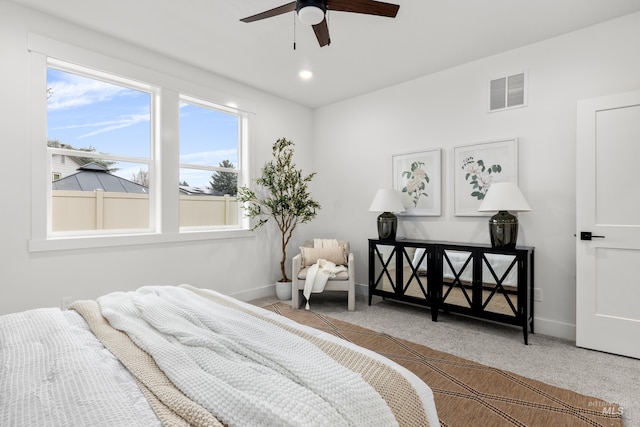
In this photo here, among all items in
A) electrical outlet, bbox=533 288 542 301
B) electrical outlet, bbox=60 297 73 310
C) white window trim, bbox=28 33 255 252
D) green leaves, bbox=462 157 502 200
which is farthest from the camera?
green leaves, bbox=462 157 502 200

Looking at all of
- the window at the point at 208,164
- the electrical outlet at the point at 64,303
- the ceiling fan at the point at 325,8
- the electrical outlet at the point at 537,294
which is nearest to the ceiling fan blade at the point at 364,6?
the ceiling fan at the point at 325,8

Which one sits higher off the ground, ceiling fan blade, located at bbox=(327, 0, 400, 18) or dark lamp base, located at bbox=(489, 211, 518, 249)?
ceiling fan blade, located at bbox=(327, 0, 400, 18)

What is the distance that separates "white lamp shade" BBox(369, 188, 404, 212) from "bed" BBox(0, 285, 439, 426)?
2.39 meters

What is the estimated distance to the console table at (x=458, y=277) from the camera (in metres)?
2.88

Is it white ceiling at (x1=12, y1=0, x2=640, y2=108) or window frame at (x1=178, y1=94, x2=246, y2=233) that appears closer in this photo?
white ceiling at (x1=12, y1=0, x2=640, y2=108)

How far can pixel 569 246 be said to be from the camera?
9.55 feet

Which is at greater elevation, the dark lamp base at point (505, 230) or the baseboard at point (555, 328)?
the dark lamp base at point (505, 230)

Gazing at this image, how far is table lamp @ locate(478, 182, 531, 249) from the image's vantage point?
9.39 feet

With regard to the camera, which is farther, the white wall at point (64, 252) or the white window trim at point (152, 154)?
the white window trim at point (152, 154)

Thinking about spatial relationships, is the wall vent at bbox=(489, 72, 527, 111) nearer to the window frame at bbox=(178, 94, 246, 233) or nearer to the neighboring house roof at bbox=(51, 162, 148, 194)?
the window frame at bbox=(178, 94, 246, 233)

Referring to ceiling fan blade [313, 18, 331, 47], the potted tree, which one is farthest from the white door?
the potted tree

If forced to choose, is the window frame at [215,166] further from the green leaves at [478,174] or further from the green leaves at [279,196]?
the green leaves at [478,174]

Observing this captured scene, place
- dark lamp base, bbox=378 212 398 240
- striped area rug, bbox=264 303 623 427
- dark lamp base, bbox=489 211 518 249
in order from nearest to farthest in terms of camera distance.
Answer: striped area rug, bbox=264 303 623 427 < dark lamp base, bbox=489 211 518 249 < dark lamp base, bbox=378 212 398 240

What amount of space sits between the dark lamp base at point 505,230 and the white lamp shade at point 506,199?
5.6 inches
